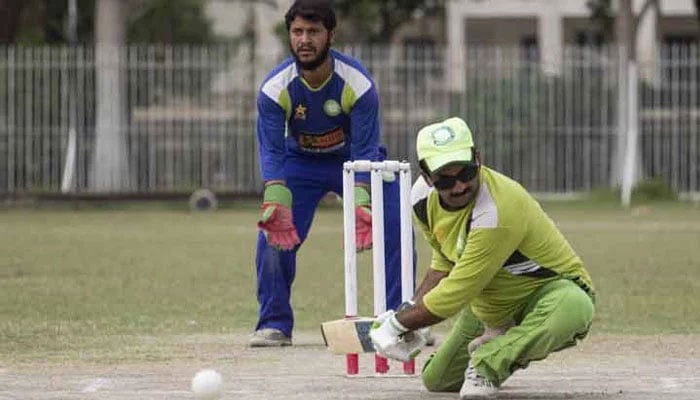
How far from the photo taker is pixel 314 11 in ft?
37.5

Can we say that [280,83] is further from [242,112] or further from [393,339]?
[242,112]

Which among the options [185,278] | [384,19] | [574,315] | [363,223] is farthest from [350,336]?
[384,19]

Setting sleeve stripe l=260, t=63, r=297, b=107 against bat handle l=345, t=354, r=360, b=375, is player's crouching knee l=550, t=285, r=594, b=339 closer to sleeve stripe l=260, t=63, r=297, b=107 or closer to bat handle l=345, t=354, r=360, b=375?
bat handle l=345, t=354, r=360, b=375

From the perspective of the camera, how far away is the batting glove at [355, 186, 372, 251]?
1136cm

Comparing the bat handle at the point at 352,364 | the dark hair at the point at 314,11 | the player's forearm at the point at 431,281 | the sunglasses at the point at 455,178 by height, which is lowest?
the bat handle at the point at 352,364

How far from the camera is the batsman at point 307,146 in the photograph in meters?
11.5

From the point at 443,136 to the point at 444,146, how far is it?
0.07 meters

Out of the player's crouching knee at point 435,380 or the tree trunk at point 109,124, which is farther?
the tree trunk at point 109,124

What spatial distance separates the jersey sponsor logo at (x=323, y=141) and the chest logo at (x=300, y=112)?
0.47 ft

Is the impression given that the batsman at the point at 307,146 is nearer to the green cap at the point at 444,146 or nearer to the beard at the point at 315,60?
the beard at the point at 315,60

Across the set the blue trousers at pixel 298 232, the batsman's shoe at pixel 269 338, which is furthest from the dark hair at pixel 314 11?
the batsman's shoe at pixel 269 338

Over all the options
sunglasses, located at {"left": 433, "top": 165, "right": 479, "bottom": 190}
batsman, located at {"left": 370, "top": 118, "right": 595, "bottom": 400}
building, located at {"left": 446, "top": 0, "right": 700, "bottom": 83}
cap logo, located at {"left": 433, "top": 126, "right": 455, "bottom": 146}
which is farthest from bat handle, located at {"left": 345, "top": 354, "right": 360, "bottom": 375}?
building, located at {"left": 446, "top": 0, "right": 700, "bottom": 83}

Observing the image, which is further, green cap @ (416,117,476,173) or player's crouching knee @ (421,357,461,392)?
player's crouching knee @ (421,357,461,392)

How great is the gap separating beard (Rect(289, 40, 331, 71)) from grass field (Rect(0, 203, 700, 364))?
193 cm
